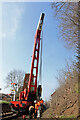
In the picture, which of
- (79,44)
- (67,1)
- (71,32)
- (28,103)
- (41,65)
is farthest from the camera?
(41,65)

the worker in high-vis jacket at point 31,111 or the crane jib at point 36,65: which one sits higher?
the crane jib at point 36,65

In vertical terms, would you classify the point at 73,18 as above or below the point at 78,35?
above

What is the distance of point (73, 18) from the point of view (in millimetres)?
6953

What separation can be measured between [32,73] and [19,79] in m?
24.9

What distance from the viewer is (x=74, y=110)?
6.49 m

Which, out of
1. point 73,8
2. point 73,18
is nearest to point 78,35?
point 73,18

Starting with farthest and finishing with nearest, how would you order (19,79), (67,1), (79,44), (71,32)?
(19,79) → (71,32) → (79,44) → (67,1)

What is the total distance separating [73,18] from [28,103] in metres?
6.90

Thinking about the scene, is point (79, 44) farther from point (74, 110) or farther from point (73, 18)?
point (74, 110)

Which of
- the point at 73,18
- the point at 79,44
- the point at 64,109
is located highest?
the point at 73,18

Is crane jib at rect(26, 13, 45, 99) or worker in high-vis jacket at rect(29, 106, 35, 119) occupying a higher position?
crane jib at rect(26, 13, 45, 99)

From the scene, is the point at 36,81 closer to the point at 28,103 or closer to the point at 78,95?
the point at 28,103

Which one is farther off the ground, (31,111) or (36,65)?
(36,65)

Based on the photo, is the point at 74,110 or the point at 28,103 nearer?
the point at 74,110
